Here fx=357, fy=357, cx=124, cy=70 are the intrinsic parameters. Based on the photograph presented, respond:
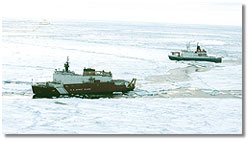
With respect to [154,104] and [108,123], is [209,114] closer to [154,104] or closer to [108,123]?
[154,104]

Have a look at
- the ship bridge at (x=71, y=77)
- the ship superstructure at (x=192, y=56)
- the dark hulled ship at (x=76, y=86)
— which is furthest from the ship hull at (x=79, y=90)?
the ship superstructure at (x=192, y=56)

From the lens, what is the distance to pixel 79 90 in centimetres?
1702

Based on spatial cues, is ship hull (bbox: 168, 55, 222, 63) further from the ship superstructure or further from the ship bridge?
the ship bridge

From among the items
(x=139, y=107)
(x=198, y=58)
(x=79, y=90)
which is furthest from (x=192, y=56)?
(x=139, y=107)

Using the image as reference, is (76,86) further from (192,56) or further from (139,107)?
(192,56)

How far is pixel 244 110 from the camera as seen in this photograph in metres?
10.8

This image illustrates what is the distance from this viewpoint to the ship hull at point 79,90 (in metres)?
16.6

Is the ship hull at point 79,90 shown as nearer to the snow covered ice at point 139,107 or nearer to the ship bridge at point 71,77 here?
the ship bridge at point 71,77

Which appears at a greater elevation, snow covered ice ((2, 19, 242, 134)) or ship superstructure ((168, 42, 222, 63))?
ship superstructure ((168, 42, 222, 63))

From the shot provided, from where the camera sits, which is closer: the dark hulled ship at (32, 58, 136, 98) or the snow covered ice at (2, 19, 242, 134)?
the snow covered ice at (2, 19, 242, 134)

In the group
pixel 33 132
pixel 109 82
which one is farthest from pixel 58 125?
pixel 109 82

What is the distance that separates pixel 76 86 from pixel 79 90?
0.24 meters

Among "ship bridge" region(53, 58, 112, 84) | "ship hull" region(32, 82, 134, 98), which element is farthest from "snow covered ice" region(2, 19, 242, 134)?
"ship bridge" region(53, 58, 112, 84)

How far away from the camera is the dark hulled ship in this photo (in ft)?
54.6
